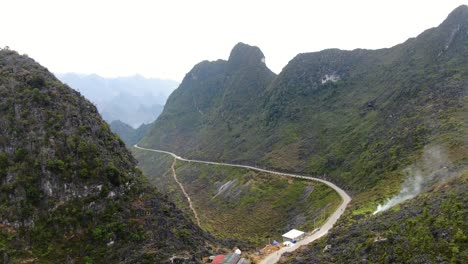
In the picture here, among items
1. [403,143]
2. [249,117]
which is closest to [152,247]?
[403,143]

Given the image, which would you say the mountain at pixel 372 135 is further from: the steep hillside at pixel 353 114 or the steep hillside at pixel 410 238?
the steep hillside at pixel 353 114

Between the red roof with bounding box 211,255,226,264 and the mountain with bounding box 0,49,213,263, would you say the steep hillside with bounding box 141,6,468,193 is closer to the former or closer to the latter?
the red roof with bounding box 211,255,226,264

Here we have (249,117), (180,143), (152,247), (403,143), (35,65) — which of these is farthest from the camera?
(180,143)

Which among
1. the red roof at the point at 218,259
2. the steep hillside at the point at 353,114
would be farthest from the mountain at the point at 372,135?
the red roof at the point at 218,259

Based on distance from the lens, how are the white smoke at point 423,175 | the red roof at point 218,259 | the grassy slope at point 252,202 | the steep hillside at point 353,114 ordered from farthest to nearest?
1. the steep hillside at point 353,114
2. the grassy slope at point 252,202
3. the white smoke at point 423,175
4. the red roof at point 218,259

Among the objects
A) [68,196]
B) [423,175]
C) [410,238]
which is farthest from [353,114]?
[68,196]

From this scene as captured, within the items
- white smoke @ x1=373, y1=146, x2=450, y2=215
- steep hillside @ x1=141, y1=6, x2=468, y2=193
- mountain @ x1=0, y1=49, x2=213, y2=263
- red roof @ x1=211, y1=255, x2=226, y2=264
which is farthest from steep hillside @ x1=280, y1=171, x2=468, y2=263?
steep hillside @ x1=141, y1=6, x2=468, y2=193

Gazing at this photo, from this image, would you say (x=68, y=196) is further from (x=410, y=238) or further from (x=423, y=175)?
(x=423, y=175)

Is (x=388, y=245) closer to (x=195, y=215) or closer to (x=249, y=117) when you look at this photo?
(x=195, y=215)
